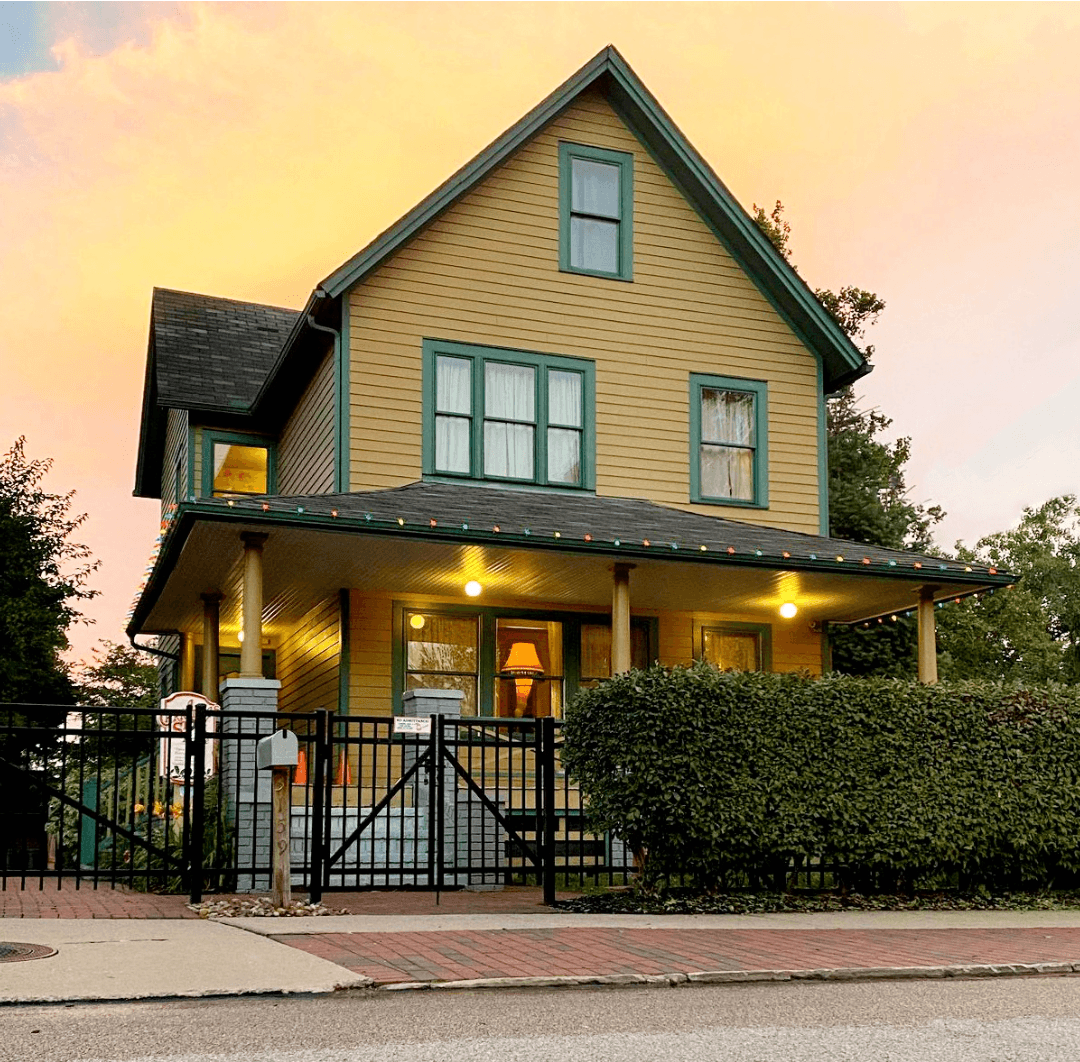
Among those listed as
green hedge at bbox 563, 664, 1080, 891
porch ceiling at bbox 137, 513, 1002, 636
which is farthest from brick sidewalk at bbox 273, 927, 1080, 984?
porch ceiling at bbox 137, 513, 1002, 636

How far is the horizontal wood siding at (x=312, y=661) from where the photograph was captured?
1758 cm

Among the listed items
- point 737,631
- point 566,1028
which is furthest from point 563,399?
point 566,1028

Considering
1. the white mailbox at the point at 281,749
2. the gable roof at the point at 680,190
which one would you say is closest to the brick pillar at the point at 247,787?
the white mailbox at the point at 281,749

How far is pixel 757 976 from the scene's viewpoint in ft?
26.5

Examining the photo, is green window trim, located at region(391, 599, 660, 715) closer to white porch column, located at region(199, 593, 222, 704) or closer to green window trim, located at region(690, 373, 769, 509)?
green window trim, located at region(690, 373, 769, 509)

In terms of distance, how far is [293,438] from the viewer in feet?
66.6

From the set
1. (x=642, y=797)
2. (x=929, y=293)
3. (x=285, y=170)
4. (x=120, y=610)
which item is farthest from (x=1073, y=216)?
(x=120, y=610)

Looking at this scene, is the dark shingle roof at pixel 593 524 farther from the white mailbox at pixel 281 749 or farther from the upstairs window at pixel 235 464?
the upstairs window at pixel 235 464

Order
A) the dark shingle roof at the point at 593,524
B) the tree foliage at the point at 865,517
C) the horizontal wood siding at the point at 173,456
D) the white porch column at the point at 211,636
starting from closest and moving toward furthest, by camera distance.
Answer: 1. the dark shingle roof at the point at 593,524
2. the white porch column at the point at 211,636
3. the horizontal wood siding at the point at 173,456
4. the tree foliage at the point at 865,517

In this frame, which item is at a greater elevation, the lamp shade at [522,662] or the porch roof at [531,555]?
the porch roof at [531,555]

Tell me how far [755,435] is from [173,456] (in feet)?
35.4

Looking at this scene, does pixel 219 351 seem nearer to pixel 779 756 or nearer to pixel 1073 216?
pixel 779 756

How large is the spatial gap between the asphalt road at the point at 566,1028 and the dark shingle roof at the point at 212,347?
14.9 meters

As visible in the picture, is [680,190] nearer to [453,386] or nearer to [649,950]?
[453,386]
